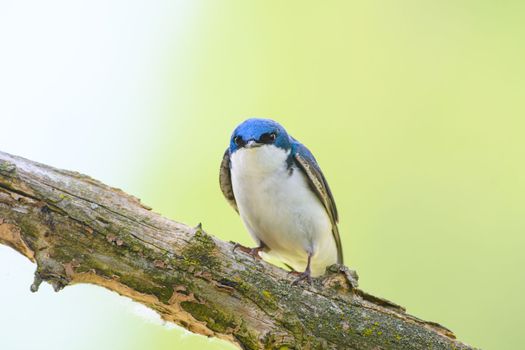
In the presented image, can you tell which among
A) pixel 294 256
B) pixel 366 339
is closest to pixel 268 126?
pixel 294 256

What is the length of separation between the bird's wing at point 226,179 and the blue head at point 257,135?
7.9 inches

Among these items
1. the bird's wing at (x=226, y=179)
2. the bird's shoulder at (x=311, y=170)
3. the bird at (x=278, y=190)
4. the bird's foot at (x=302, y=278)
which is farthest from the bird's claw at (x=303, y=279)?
the bird's wing at (x=226, y=179)

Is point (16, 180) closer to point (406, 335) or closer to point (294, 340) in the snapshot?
point (294, 340)

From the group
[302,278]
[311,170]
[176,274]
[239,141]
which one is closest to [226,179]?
[239,141]

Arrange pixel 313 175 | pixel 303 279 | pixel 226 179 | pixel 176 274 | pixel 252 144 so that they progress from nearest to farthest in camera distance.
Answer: pixel 176 274 → pixel 303 279 → pixel 252 144 → pixel 313 175 → pixel 226 179

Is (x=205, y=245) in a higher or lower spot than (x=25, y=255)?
higher

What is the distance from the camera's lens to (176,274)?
2.88 metres

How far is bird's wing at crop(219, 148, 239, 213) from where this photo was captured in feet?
13.4

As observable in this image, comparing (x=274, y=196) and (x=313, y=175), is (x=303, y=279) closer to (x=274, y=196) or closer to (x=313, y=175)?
(x=274, y=196)

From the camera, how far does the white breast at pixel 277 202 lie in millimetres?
3773

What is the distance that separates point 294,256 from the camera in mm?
4141

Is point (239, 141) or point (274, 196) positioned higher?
point (239, 141)

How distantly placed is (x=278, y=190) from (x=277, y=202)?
73 mm

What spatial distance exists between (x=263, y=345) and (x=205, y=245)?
0.53 meters
